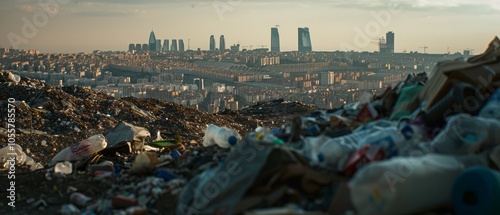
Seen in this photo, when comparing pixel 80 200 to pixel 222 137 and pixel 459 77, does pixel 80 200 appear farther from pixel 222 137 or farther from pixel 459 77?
pixel 459 77

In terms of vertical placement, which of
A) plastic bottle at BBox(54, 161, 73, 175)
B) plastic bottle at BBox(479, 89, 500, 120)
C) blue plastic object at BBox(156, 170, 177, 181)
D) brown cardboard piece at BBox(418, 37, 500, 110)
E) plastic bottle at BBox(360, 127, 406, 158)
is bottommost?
plastic bottle at BBox(54, 161, 73, 175)

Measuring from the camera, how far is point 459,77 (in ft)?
16.0

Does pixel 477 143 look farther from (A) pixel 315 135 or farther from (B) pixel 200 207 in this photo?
(B) pixel 200 207

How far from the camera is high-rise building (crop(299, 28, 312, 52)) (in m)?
54.1

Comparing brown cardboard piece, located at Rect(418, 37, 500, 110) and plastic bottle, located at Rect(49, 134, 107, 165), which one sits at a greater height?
brown cardboard piece, located at Rect(418, 37, 500, 110)

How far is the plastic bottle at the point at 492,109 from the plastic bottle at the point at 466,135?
348mm

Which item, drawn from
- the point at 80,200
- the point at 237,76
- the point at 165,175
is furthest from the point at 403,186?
the point at 237,76

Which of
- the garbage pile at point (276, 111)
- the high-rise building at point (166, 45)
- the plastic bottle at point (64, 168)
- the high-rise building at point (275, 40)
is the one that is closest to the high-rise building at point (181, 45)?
the high-rise building at point (166, 45)

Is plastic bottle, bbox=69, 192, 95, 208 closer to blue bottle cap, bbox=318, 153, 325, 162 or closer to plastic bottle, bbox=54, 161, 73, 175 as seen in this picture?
plastic bottle, bbox=54, 161, 73, 175

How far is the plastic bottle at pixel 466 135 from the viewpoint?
3816 millimetres

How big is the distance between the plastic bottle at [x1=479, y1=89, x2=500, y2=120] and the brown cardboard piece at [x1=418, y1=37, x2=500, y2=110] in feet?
1.00

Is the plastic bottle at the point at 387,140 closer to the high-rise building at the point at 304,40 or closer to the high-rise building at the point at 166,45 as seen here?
the high-rise building at the point at 304,40

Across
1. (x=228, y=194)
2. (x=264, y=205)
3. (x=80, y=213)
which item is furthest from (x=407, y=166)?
(x=80, y=213)

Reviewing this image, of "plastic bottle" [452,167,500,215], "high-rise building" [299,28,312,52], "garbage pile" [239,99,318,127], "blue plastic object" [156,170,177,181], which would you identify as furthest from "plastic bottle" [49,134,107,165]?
"high-rise building" [299,28,312,52]
